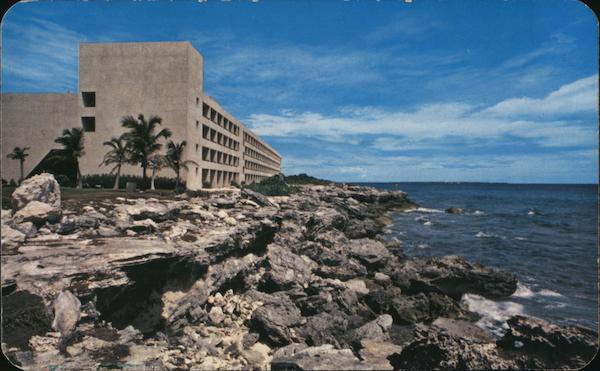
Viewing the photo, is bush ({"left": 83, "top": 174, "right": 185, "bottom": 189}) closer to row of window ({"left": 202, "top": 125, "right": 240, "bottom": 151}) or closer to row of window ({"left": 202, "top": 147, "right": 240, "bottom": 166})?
row of window ({"left": 202, "top": 147, "right": 240, "bottom": 166})

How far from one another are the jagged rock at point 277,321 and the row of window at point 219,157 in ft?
112

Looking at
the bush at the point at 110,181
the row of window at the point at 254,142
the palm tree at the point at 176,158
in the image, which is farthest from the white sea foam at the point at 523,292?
the row of window at the point at 254,142

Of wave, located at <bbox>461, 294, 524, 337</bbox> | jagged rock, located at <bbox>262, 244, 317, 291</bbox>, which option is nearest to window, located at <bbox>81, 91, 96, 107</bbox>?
jagged rock, located at <bbox>262, 244, 317, 291</bbox>

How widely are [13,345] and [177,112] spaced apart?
33189 mm

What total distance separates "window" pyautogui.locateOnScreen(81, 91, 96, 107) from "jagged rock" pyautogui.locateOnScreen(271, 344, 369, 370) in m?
37.7

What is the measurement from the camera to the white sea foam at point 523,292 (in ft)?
65.6

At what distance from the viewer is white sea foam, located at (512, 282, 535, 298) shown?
2000cm

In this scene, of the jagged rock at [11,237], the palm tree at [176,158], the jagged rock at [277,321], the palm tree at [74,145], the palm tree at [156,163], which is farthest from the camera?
the palm tree at [176,158]

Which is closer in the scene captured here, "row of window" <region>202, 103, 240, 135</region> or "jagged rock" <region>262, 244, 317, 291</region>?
"jagged rock" <region>262, 244, 317, 291</region>

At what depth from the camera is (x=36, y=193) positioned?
1038cm

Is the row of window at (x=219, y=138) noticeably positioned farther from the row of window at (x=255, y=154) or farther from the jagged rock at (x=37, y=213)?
the jagged rock at (x=37, y=213)

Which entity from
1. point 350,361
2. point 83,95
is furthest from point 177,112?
point 350,361

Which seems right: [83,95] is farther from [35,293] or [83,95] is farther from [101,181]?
[35,293]

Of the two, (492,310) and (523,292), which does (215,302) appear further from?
(523,292)
